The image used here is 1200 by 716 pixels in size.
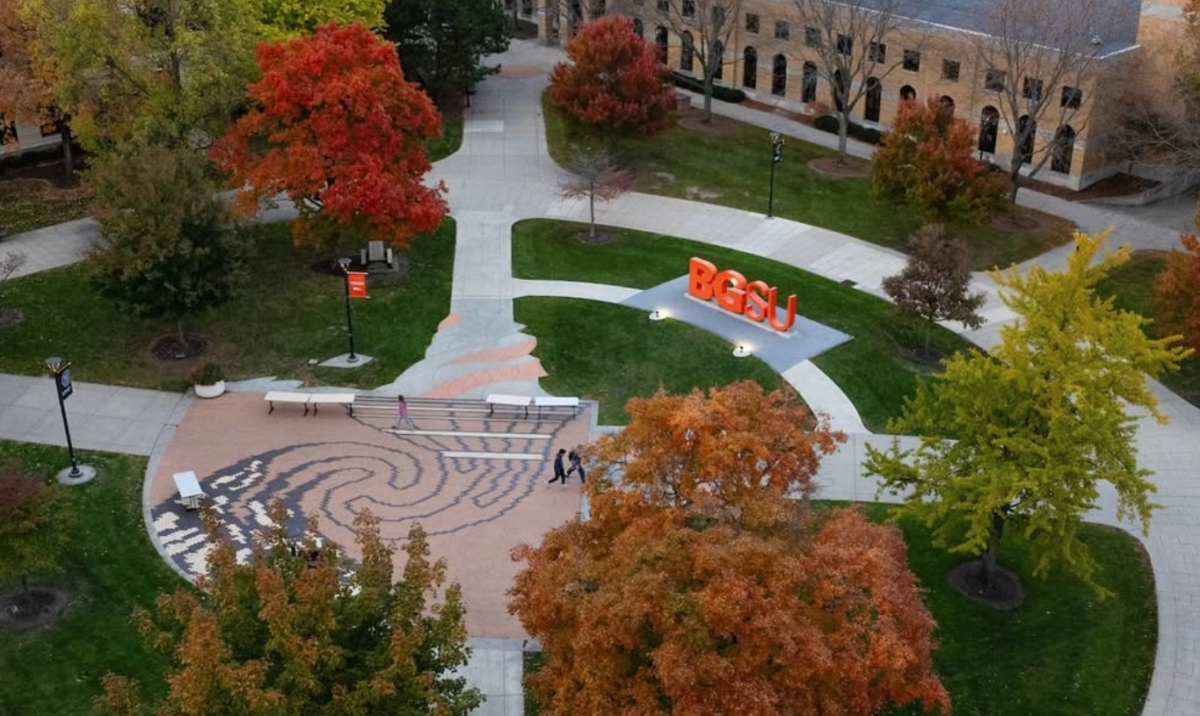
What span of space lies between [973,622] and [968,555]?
2583 mm

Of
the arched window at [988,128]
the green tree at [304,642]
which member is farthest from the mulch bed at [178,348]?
the arched window at [988,128]

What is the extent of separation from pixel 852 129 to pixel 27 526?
43.7 metres

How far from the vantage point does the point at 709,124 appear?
6172 cm

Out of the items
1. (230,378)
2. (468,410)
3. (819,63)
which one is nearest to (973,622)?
(468,410)

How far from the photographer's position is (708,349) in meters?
41.1

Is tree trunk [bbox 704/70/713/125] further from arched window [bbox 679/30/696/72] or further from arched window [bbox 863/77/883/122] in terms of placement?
arched window [bbox 863/77/883/122]

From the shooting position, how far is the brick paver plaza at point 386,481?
31.7 m

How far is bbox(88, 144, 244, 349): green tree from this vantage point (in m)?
37.1

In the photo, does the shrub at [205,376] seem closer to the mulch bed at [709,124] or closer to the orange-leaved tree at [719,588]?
the orange-leaved tree at [719,588]

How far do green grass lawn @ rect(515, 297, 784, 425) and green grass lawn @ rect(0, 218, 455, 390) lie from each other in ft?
13.0

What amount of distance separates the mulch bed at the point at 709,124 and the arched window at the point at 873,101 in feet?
20.9

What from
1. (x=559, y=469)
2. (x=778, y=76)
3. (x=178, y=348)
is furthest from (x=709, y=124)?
(x=559, y=469)

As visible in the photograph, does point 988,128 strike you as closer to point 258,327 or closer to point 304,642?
point 258,327

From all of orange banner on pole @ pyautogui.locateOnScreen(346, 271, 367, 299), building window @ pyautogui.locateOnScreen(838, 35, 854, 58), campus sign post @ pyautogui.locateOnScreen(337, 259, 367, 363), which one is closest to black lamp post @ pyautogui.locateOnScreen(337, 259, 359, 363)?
campus sign post @ pyautogui.locateOnScreen(337, 259, 367, 363)
